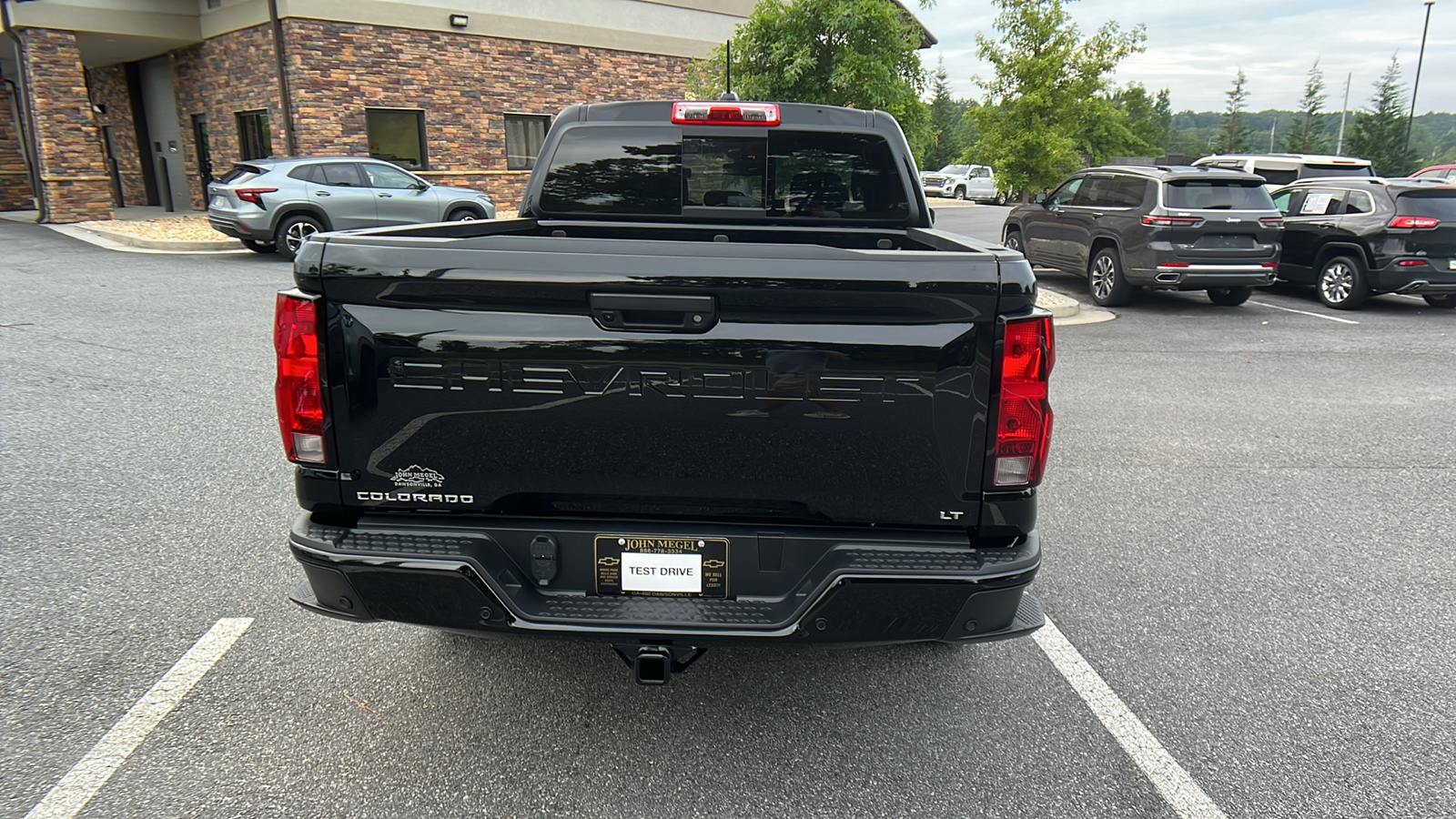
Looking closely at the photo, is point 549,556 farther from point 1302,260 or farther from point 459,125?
point 459,125

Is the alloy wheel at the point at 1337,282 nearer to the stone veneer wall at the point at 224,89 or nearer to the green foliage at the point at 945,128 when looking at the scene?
the stone veneer wall at the point at 224,89

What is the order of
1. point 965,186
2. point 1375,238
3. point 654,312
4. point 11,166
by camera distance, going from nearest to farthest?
point 654,312, point 1375,238, point 11,166, point 965,186

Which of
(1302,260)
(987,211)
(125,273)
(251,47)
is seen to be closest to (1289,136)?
(987,211)

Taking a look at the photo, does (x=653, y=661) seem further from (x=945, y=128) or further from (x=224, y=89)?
(x=945, y=128)

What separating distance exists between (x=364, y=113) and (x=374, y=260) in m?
21.0

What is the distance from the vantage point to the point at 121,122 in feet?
87.2

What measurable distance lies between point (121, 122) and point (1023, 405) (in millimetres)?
31701

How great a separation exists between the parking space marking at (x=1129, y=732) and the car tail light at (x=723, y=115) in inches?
99.1

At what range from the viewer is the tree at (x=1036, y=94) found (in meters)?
15.3

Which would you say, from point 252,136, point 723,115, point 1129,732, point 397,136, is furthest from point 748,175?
point 252,136

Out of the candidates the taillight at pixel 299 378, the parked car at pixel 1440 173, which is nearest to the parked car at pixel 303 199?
the taillight at pixel 299 378

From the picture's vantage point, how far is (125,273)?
43.5 ft

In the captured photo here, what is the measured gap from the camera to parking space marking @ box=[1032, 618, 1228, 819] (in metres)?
2.68

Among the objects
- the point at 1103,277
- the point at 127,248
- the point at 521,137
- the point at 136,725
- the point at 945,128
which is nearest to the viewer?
the point at 136,725
